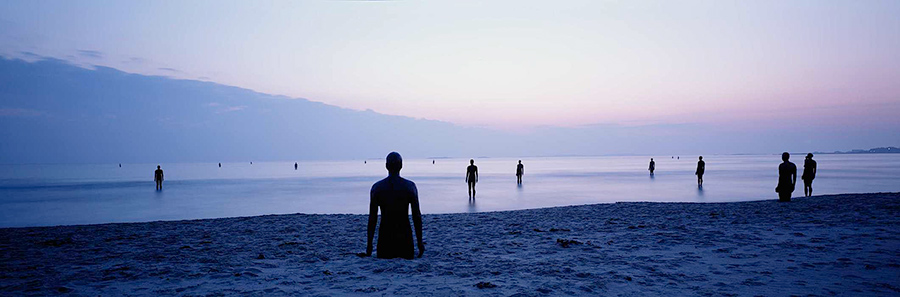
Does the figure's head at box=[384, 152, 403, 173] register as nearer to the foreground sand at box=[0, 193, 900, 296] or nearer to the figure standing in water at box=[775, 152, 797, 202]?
the foreground sand at box=[0, 193, 900, 296]

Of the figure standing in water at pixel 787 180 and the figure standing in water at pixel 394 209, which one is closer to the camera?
the figure standing in water at pixel 394 209

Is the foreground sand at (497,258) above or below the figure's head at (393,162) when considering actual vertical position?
below

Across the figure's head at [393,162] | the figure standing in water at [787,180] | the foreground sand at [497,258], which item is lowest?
the foreground sand at [497,258]

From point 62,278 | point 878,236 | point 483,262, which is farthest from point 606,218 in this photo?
point 62,278

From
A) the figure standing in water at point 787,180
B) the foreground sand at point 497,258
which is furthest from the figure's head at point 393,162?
the figure standing in water at point 787,180

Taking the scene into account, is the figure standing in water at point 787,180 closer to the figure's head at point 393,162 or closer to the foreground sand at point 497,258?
the foreground sand at point 497,258

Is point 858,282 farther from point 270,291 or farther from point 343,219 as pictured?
point 343,219

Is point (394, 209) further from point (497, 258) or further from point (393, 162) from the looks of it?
point (497, 258)

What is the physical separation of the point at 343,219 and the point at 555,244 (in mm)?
→ 7298

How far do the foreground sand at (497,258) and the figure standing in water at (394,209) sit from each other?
1.02 ft

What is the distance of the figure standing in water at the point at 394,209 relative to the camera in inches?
315

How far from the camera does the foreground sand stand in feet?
21.3

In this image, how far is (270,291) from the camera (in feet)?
21.2

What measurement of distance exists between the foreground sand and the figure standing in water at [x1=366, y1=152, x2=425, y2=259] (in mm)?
311
